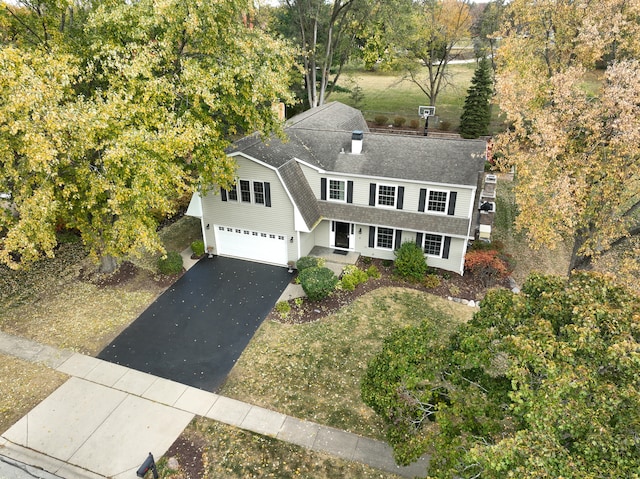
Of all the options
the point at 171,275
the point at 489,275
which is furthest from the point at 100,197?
the point at 489,275

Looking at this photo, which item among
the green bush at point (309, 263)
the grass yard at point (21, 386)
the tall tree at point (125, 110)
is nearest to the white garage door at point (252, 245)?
the green bush at point (309, 263)

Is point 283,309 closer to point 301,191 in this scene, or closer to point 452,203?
point 301,191

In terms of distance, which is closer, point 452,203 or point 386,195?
point 452,203

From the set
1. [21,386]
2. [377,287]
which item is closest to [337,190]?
[377,287]

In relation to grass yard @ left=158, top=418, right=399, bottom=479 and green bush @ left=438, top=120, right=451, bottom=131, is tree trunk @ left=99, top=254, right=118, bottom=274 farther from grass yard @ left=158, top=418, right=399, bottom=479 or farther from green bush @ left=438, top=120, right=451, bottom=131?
green bush @ left=438, top=120, right=451, bottom=131

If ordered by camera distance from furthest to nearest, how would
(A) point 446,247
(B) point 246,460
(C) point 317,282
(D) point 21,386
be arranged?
(A) point 446,247 < (C) point 317,282 < (D) point 21,386 < (B) point 246,460

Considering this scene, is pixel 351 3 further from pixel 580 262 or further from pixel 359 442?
pixel 359 442
